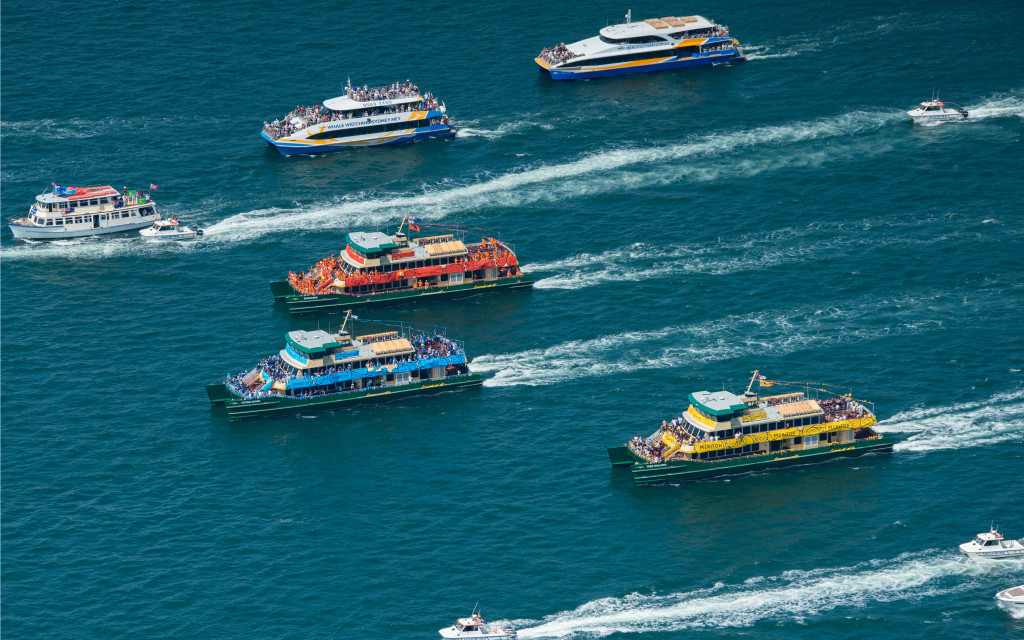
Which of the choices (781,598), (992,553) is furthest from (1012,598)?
(781,598)

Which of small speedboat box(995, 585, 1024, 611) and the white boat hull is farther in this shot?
the white boat hull

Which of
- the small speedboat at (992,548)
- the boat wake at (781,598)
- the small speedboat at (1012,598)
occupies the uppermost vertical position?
the small speedboat at (992,548)

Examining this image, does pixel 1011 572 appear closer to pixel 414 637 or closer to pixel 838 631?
pixel 838 631

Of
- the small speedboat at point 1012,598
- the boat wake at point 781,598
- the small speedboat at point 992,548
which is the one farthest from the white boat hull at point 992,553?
the small speedboat at point 1012,598

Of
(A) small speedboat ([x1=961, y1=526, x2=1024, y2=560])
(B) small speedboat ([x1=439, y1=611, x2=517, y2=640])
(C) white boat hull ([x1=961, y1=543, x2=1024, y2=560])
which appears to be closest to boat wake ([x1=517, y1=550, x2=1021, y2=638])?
(C) white boat hull ([x1=961, y1=543, x2=1024, y2=560])

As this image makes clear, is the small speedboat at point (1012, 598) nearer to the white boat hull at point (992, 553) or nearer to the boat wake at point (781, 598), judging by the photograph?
the boat wake at point (781, 598)

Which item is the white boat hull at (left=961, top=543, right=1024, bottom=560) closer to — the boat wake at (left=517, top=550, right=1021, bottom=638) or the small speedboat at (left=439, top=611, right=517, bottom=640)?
the boat wake at (left=517, top=550, right=1021, bottom=638)

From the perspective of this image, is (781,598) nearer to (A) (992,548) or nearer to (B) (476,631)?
(A) (992,548)
